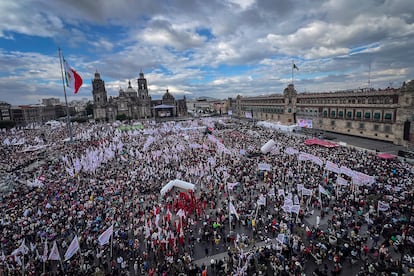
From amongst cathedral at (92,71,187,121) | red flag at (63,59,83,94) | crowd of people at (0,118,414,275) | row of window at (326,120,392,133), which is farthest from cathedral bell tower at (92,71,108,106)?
row of window at (326,120,392,133)

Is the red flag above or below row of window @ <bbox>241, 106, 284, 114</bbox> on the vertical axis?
above

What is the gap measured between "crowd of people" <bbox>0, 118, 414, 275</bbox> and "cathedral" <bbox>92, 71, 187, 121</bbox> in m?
72.4

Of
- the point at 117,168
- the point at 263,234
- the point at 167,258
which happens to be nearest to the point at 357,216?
the point at 263,234

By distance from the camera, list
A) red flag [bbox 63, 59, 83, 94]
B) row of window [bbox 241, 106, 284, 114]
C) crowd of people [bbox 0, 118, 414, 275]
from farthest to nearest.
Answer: row of window [bbox 241, 106, 284, 114] < red flag [bbox 63, 59, 83, 94] < crowd of people [bbox 0, 118, 414, 275]

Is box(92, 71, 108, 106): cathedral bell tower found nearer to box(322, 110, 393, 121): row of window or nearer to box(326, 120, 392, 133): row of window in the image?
box(322, 110, 393, 121): row of window

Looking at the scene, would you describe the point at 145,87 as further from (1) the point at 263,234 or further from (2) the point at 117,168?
(1) the point at 263,234

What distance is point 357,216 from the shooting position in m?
14.1

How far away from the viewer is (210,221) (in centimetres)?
1432

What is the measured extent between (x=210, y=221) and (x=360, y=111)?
39333 millimetres

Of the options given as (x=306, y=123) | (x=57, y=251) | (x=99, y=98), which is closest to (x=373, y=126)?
(x=306, y=123)

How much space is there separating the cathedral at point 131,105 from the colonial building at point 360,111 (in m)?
56.7

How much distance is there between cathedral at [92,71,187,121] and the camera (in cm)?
9131

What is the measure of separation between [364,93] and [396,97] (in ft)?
18.3

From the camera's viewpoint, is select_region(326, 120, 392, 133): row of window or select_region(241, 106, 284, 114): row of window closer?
select_region(326, 120, 392, 133): row of window
